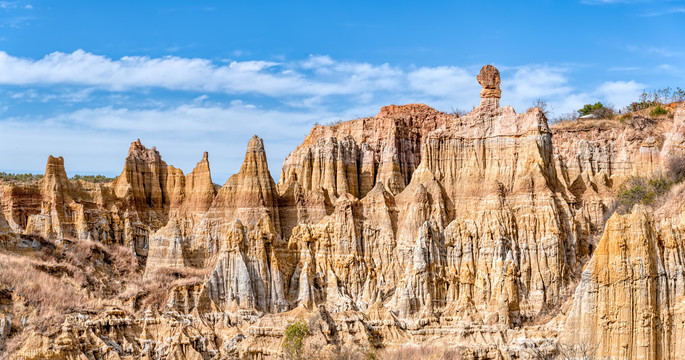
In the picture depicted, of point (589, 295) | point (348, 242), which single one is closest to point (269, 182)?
point (348, 242)

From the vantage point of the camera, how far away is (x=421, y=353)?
4731 cm

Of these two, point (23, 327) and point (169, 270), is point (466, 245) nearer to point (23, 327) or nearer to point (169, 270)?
point (169, 270)

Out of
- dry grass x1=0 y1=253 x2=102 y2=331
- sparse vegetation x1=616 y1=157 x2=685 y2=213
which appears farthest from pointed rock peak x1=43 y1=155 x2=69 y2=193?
sparse vegetation x1=616 y1=157 x2=685 y2=213

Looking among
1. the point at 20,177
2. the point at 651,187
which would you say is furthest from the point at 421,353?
the point at 20,177

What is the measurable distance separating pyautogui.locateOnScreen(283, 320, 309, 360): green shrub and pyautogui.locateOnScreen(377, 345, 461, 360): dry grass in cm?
385

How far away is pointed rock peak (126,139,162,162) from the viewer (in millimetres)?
72625

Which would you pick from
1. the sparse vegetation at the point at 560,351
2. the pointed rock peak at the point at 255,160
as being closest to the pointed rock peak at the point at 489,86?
the pointed rock peak at the point at 255,160

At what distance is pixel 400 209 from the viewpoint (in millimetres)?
63656

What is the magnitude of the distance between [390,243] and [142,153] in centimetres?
2219

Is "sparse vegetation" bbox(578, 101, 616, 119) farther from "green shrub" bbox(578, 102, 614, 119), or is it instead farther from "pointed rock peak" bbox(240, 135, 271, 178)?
"pointed rock peak" bbox(240, 135, 271, 178)

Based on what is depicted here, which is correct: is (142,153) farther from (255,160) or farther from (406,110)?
(406,110)

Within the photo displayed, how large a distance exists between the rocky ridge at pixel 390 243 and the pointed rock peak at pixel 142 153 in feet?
0.72

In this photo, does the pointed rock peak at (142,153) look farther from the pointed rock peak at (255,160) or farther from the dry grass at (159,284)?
the dry grass at (159,284)

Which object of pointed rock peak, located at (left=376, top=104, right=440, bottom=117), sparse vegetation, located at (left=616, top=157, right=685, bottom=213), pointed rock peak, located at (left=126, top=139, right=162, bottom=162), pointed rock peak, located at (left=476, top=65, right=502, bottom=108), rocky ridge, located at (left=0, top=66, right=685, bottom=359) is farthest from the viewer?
pointed rock peak, located at (left=376, top=104, right=440, bottom=117)
